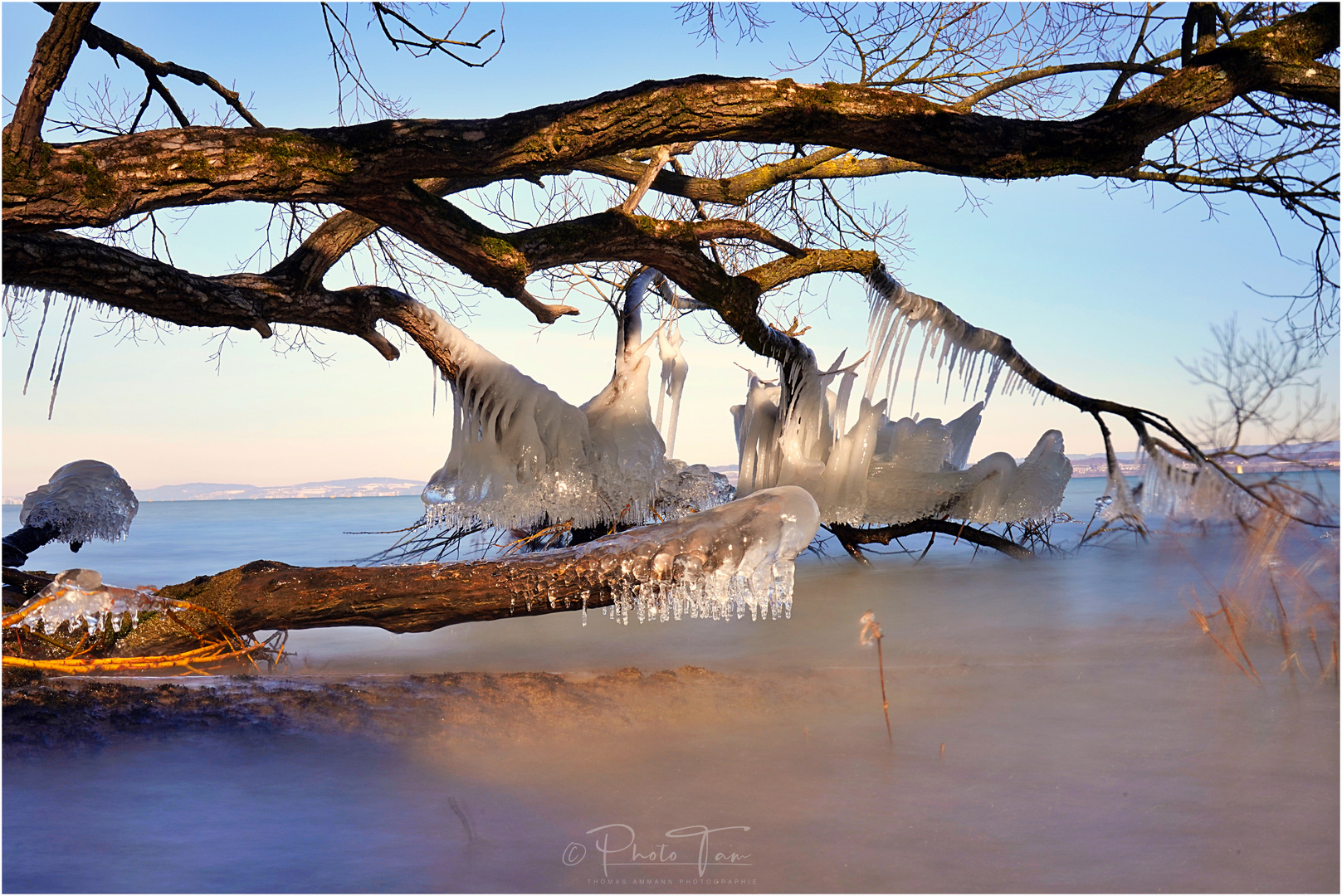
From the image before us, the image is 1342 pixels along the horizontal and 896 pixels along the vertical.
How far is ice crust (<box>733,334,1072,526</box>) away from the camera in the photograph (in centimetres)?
677

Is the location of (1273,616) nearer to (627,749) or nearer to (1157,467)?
(1157,467)

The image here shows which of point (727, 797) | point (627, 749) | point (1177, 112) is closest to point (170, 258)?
point (627, 749)

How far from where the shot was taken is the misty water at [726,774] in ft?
7.91

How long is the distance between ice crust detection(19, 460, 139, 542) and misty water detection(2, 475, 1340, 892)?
10.2 ft

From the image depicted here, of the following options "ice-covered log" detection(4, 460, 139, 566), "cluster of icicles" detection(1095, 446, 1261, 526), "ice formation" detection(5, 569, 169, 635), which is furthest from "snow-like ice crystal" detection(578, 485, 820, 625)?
"ice-covered log" detection(4, 460, 139, 566)

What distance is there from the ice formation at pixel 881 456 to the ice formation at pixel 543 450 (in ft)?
2.72

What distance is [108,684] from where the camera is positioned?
3979 mm

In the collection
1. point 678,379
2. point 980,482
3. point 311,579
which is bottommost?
point 311,579

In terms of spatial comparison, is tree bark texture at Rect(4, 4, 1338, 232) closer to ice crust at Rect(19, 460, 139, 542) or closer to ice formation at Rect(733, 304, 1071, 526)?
ice formation at Rect(733, 304, 1071, 526)

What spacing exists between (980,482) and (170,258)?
21.6 feet

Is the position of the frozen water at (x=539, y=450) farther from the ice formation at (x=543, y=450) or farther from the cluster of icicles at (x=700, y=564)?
the cluster of icicles at (x=700, y=564)

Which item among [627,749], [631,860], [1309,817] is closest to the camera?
[631,860]

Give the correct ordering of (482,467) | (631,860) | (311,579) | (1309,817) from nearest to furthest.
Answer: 1. (631,860)
2. (1309,817)
3. (311,579)
4. (482,467)

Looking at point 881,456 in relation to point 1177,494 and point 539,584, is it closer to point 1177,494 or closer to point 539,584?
point 1177,494
